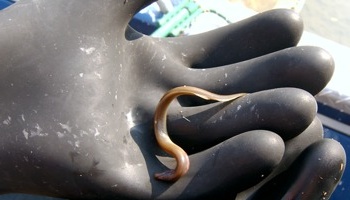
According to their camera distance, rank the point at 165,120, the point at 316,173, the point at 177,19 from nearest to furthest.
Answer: the point at 316,173 → the point at 165,120 → the point at 177,19

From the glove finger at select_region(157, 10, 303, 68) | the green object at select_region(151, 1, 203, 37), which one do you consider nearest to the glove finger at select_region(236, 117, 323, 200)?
the glove finger at select_region(157, 10, 303, 68)

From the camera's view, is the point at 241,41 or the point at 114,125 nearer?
the point at 114,125

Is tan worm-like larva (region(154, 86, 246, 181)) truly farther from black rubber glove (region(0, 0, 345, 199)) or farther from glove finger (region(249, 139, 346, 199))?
glove finger (region(249, 139, 346, 199))

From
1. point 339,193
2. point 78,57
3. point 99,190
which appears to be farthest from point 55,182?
point 339,193

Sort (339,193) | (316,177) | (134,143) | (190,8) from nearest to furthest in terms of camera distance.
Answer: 1. (316,177)
2. (134,143)
3. (339,193)
4. (190,8)

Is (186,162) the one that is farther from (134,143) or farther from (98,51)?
(98,51)

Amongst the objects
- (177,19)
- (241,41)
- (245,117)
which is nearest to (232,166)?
(245,117)

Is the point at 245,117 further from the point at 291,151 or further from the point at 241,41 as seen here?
the point at 241,41
